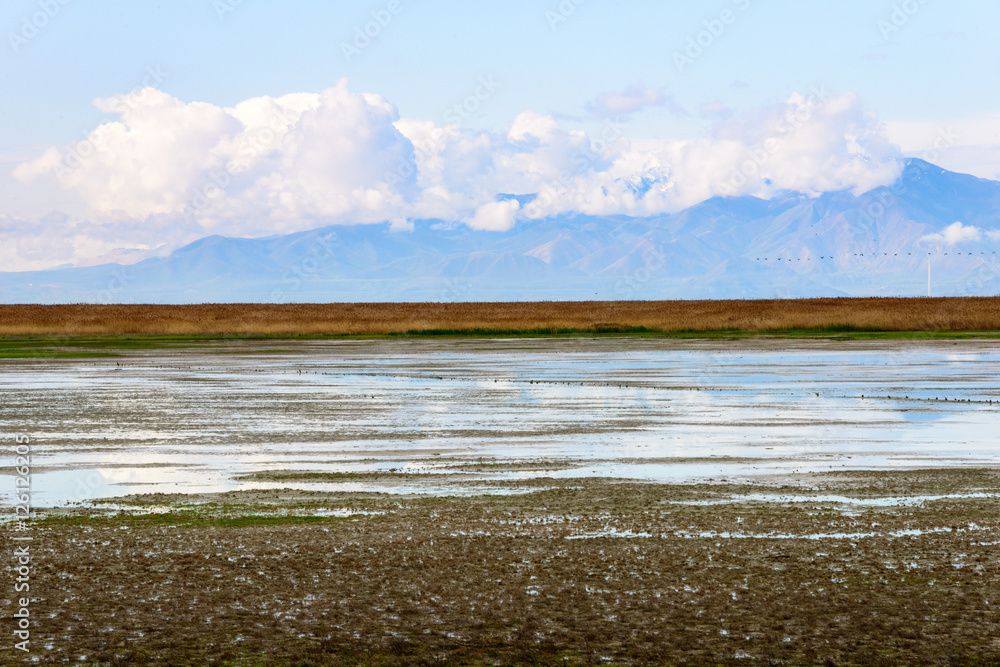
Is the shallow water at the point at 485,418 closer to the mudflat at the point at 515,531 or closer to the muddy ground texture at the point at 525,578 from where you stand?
the mudflat at the point at 515,531

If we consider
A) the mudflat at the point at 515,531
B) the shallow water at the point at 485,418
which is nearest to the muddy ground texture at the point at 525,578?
the mudflat at the point at 515,531

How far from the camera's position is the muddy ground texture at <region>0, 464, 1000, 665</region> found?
726cm

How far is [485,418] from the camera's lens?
2172cm

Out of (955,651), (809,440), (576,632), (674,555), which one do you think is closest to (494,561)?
(674,555)

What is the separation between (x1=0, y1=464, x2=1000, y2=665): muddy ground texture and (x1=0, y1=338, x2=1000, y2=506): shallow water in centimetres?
194

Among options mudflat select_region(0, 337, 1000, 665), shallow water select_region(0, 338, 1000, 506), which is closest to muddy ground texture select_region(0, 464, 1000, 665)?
mudflat select_region(0, 337, 1000, 665)

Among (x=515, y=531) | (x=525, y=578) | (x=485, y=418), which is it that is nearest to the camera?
(x=525, y=578)

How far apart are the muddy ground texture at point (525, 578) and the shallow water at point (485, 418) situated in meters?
1.94

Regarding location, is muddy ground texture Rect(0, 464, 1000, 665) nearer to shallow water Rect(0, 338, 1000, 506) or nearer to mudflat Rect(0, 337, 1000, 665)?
mudflat Rect(0, 337, 1000, 665)

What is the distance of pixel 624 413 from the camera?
2255cm

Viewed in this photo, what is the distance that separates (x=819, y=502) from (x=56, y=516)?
726 cm

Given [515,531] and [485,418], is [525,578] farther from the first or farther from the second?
[485,418]

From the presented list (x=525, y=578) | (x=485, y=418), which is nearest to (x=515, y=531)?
(x=525, y=578)

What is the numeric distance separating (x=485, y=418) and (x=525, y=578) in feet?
41.8
